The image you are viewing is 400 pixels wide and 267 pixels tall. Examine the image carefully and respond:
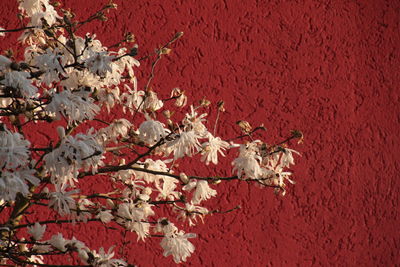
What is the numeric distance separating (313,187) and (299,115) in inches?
10.6

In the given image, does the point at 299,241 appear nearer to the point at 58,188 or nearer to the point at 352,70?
the point at 352,70

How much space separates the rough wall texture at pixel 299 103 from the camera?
2.51 metres

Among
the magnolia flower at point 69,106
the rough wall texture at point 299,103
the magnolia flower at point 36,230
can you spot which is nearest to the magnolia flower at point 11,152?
the magnolia flower at point 69,106

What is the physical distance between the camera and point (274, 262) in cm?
260

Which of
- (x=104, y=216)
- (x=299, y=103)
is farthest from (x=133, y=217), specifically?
(x=299, y=103)

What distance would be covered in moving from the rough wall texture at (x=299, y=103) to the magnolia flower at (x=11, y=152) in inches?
48.5

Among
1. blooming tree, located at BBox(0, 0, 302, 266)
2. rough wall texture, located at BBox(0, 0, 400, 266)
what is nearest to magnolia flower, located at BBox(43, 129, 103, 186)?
blooming tree, located at BBox(0, 0, 302, 266)

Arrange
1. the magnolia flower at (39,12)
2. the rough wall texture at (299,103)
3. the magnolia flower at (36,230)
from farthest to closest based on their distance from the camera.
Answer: the rough wall texture at (299,103) < the magnolia flower at (39,12) < the magnolia flower at (36,230)

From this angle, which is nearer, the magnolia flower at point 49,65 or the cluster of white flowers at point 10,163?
the cluster of white flowers at point 10,163

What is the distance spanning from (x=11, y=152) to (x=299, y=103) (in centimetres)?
168

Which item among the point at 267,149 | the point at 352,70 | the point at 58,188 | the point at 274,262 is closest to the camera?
the point at 58,188

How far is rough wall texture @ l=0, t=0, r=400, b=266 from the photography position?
251 centimetres

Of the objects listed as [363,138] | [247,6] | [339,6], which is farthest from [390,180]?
[247,6]

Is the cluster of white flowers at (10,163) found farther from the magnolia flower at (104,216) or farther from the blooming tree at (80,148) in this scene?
the magnolia flower at (104,216)
